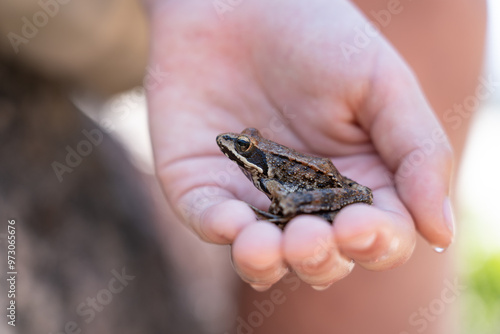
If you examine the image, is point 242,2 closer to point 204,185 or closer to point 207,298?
point 204,185

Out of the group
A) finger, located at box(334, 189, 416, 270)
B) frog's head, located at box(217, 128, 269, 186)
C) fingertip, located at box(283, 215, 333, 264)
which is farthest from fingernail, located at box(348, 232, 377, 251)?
frog's head, located at box(217, 128, 269, 186)

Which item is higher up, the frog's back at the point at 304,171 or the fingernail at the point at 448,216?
the frog's back at the point at 304,171

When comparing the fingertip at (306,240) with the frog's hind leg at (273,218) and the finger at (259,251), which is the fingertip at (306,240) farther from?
the frog's hind leg at (273,218)

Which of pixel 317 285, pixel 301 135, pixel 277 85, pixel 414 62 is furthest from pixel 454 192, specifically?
pixel 317 285

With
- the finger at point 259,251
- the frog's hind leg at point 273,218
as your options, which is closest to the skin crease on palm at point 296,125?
the finger at point 259,251

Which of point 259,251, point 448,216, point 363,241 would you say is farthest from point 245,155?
point 448,216

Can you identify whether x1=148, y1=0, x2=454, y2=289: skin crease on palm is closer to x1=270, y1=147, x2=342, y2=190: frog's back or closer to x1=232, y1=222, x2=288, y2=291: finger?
x1=232, y1=222, x2=288, y2=291: finger
